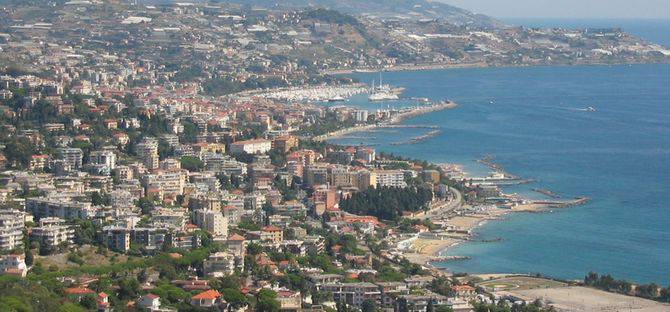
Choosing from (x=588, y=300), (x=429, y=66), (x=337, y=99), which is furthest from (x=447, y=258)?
(x=429, y=66)

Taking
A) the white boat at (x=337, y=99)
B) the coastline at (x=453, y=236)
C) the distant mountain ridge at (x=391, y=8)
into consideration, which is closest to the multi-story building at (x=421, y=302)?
the coastline at (x=453, y=236)

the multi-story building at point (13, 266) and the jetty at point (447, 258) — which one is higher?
the multi-story building at point (13, 266)

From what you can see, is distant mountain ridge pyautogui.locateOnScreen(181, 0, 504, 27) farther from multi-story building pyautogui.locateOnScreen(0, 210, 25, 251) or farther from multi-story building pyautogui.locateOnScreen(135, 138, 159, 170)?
multi-story building pyautogui.locateOnScreen(0, 210, 25, 251)

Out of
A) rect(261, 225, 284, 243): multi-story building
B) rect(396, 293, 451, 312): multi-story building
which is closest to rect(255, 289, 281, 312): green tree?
rect(396, 293, 451, 312): multi-story building

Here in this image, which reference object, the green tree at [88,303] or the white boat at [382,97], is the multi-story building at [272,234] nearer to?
the green tree at [88,303]

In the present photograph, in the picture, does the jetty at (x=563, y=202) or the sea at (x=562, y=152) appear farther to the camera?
the jetty at (x=563, y=202)

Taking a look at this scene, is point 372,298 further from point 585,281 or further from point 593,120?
point 593,120
